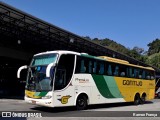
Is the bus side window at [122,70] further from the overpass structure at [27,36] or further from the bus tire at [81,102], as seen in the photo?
the overpass structure at [27,36]

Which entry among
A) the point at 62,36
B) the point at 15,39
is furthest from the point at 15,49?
the point at 62,36

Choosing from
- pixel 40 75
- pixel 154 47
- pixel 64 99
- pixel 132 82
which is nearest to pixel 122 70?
pixel 132 82

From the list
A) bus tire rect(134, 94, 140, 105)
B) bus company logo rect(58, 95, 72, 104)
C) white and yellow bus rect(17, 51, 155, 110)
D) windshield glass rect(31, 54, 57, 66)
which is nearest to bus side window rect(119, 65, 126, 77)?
white and yellow bus rect(17, 51, 155, 110)

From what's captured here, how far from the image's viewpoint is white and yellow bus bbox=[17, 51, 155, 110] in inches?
609

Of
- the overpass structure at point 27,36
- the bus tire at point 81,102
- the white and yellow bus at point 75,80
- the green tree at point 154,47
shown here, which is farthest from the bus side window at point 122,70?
the green tree at point 154,47

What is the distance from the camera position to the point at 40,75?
15.8m

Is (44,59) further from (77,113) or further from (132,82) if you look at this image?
(132,82)

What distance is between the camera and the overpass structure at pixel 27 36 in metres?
26.2

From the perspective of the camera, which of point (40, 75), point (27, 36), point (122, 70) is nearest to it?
point (40, 75)

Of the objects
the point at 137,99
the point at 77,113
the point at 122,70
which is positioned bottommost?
the point at 77,113

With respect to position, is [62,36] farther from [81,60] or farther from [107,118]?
[107,118]

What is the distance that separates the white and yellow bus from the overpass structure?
8.67 meters

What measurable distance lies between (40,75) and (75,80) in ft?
6.64

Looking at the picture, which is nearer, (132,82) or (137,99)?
(132,82)
